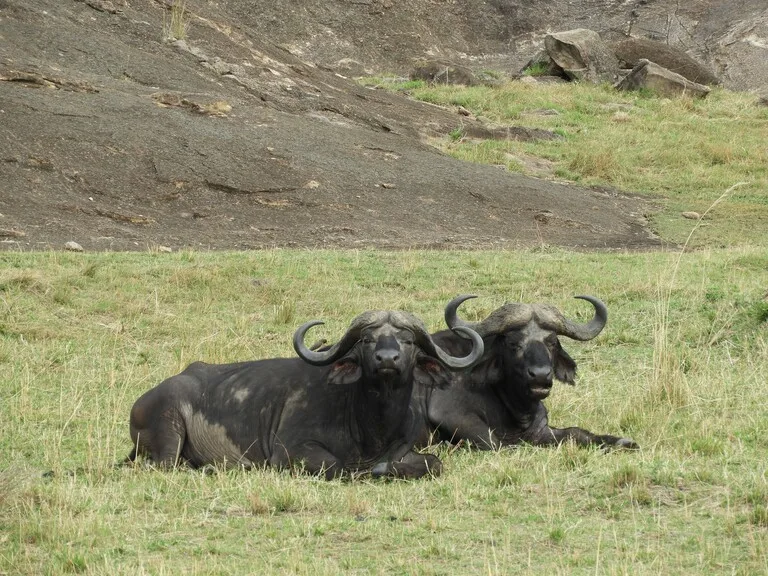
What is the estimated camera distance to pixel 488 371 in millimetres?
8570

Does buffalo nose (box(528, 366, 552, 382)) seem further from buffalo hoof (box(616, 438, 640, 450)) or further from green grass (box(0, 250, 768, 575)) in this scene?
buffalo hoof (box(616, 438, 640, 450))

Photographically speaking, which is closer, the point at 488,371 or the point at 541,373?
the point at 541,373

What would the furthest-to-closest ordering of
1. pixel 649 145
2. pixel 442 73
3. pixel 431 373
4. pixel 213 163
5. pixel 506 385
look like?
pixel 442 73, pixel 649 145, pixel 213 163, pixel 506 385, pixel 431 373

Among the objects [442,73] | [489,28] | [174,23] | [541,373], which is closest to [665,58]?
[442,73]

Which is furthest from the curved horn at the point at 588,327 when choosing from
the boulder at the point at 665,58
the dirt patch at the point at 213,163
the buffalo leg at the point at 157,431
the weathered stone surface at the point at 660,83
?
the boulder at the point at 665,58

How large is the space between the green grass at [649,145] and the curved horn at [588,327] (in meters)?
12.5

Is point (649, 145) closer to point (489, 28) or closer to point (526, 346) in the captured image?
point (489, 28)

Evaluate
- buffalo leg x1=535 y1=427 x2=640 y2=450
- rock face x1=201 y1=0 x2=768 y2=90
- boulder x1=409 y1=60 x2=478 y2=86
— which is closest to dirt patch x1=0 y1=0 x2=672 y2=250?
boulder x1=409 y1=60 x2=478 y2=86

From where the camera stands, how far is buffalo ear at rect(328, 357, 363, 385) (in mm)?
7801

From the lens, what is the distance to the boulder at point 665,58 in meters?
37.2

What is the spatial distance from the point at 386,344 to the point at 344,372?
17.5 inches

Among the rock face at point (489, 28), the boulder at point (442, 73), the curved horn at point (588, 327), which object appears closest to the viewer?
the curved horn at point (588, 327)

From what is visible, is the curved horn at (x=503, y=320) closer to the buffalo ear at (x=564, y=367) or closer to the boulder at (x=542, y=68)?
the buffalo ear at (x=564, y=367)

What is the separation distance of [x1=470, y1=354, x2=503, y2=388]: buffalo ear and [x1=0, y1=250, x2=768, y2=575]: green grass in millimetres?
701
